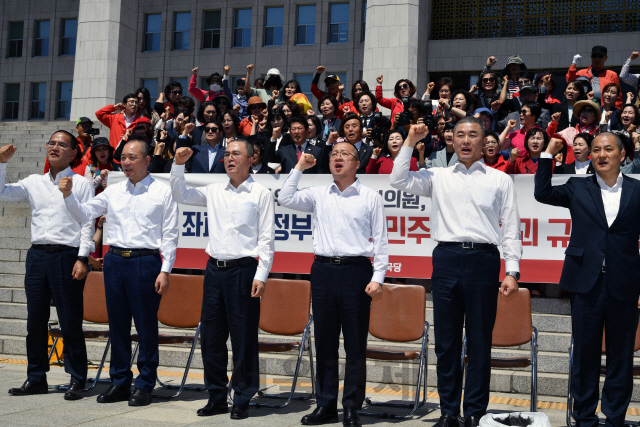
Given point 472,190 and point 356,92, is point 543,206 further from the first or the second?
point 356,92

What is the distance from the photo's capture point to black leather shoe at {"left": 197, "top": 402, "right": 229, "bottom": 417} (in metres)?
5.80

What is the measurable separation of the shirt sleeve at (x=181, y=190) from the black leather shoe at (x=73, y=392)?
1935 mm

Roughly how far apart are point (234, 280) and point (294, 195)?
86cm

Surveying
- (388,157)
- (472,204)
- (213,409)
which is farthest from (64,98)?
(472,204)

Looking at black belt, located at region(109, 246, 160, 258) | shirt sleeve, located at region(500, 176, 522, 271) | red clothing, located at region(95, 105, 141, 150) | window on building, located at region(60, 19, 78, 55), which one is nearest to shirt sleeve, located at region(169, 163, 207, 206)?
black belt, located at region(109, 246, 160, 258)

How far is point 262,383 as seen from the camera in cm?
725

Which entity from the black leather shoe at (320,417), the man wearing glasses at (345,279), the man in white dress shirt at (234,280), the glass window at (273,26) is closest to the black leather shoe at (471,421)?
the man wearing glasses at (345,279)

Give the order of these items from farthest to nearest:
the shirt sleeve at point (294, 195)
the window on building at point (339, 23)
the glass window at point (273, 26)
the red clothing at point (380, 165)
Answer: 1. the glass window at point (273, 26)
2. the window on building at point (339, 23)
3. the red clothing at point (380, 165)
4. the shirt sleeve at point (294, 195)

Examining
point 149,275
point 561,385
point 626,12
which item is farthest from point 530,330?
point 626,12

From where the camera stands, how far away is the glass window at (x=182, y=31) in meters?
28.5

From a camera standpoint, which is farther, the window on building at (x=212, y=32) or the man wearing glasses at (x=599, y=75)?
the window on building at (x=212, y=32)

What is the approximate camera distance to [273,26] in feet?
90.5

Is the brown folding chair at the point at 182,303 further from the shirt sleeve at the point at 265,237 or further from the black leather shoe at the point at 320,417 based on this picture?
the black leather shoe at the point at 320,417

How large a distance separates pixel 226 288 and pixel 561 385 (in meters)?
3.30
